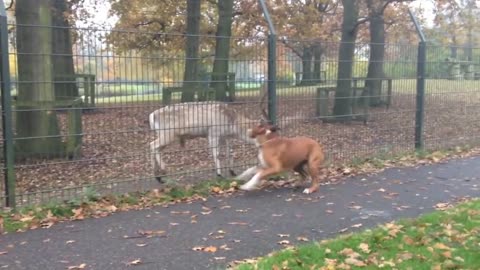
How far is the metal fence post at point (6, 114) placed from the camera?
6430 mm

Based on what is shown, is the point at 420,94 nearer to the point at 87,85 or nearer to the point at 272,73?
the point at 272,73

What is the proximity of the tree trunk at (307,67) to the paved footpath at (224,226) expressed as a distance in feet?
5.51

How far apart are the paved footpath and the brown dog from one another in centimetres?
25

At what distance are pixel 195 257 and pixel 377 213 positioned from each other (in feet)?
8.61

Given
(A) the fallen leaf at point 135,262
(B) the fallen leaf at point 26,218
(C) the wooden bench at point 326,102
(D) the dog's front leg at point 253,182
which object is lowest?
(A) the fallen leaf at point 135,262

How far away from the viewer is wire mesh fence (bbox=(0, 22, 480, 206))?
737cm

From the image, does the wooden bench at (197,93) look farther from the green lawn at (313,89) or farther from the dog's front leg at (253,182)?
the dog's front leg at (253,182)

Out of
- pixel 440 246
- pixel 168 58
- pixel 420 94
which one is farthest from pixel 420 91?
pixel 440 246

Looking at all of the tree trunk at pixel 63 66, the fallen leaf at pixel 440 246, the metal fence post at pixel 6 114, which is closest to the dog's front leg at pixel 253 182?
the tree trunk at pixel 63 66

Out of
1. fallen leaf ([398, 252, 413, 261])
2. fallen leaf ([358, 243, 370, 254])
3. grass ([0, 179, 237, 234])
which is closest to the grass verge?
grass ([0, 179, 237, 234])

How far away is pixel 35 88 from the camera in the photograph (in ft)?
29.1

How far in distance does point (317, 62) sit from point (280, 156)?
2.29 metres

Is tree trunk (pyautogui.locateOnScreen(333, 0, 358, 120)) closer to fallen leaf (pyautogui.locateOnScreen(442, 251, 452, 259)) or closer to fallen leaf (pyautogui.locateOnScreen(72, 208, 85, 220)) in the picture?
fallen leaf (pyautogui.locateOnScreen(72, 208, 85, 220))

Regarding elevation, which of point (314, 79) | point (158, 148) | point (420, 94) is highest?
point (314, 79)
